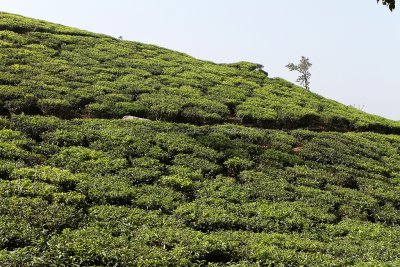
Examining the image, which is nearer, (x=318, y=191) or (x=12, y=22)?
(x=318, y=191)

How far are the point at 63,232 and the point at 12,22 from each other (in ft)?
73.1

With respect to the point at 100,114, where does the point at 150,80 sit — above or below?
above

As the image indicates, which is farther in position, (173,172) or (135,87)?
(135,87)

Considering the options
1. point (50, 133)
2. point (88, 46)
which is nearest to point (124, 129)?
point (50, 133)

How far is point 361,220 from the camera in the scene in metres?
13.2

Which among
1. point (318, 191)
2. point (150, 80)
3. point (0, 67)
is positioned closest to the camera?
point (318, 191)

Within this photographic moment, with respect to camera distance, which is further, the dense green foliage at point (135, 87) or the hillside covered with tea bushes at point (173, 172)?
the dense green foliage at point (135, 87)

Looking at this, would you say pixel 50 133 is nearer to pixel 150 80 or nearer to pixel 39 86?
pixel 39 86

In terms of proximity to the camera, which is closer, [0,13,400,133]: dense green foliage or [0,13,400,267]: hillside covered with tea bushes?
[0,13,400,267]: hillside covered with tea bushes

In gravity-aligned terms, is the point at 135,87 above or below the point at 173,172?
above

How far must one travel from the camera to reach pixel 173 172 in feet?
44.7

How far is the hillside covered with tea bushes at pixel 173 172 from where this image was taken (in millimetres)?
9430

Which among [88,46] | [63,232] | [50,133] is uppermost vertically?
[88,46]

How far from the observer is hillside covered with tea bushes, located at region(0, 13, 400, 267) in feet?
30.9
